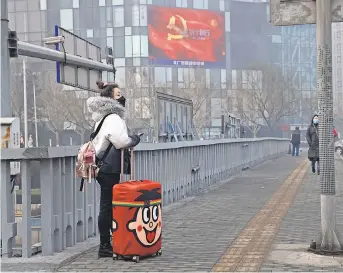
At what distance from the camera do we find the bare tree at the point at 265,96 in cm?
6488

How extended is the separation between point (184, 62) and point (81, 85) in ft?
215

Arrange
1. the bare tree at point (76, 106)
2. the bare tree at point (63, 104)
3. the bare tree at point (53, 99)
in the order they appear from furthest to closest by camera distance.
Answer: the bare tree at point (53, 99)
the bare tree at point (63, 104)
the bare tree at point (76, 106)

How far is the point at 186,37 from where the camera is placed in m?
77.0

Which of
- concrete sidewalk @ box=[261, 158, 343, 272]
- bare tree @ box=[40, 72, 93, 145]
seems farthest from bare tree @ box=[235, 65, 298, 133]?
concrete sidewalk @ box=[261, 158, 343, 272]

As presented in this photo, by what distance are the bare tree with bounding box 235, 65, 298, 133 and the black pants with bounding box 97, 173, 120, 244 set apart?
5830cm

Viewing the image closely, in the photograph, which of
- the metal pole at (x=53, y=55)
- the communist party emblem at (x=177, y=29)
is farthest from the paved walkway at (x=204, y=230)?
the communist party emblem at (x=177, y=29)

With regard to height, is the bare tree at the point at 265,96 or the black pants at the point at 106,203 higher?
the bare tree at the point at 265,96

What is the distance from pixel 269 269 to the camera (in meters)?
5.50

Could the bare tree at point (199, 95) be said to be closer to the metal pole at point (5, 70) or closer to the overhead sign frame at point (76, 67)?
the overhead sign frame at point (76, 67)

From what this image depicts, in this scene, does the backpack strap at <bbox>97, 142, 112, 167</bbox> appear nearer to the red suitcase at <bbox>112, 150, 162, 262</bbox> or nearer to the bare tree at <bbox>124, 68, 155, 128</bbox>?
the red suitcase at <bbox>112, 150, 162, 262</bbox>

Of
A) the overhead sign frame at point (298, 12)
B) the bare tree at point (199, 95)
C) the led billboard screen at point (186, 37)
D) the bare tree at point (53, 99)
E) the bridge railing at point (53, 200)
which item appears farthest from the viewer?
the led billboard screen at point (186, 37)

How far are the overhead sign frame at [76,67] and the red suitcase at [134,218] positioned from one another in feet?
15.2

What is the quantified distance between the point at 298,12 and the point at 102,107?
2259mm

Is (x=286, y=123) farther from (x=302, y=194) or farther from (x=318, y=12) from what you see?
(x=318, y=12)
